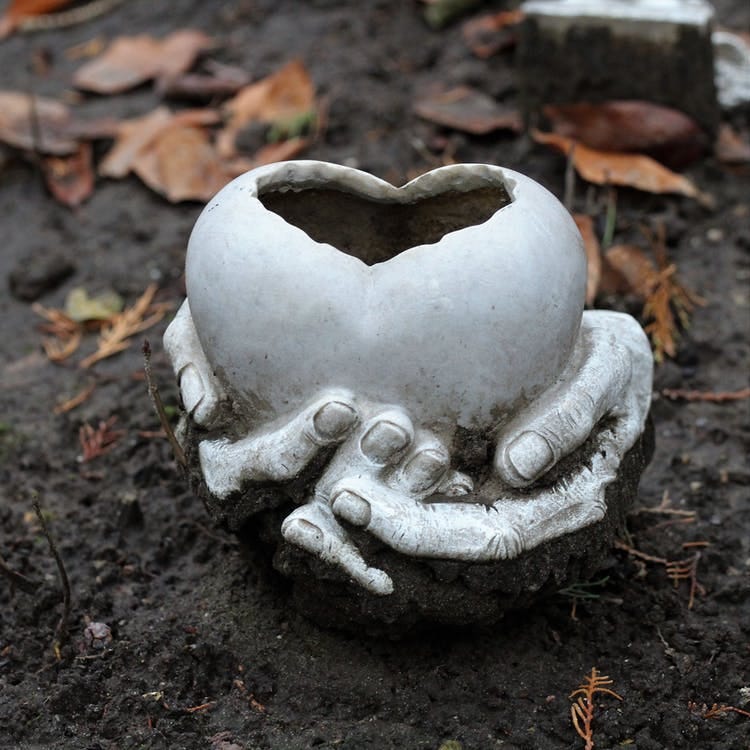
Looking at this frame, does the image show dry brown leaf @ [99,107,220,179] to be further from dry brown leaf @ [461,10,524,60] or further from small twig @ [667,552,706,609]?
small twig @ [667,552,706,609]

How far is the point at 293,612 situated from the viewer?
262 cm

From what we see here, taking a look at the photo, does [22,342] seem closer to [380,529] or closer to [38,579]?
[38,579]

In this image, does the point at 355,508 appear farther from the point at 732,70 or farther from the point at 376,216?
the point at 732,70

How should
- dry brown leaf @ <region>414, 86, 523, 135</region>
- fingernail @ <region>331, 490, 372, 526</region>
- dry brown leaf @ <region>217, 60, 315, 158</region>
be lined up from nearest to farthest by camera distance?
fingernail @ <region>331, 490, 372, 526</region>, dry brown leaf @ <region>414, 86, 523, 135</region>, dry brown leaf @ <region>217, 60, 315, 158</region>

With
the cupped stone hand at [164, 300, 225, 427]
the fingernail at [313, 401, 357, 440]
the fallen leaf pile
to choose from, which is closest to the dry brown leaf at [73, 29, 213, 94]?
the fallen leaf pile

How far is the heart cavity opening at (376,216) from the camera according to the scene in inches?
102

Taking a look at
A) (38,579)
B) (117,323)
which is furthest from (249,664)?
(117,323)

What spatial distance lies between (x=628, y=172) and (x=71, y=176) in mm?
2022

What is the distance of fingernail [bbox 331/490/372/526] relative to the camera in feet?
7.12

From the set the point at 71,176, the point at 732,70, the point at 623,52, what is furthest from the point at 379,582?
the point at 732,70

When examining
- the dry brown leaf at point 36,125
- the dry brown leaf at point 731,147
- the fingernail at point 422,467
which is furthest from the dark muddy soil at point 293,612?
the dry brown leaf at point 36,125

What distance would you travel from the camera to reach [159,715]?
7.98 feet

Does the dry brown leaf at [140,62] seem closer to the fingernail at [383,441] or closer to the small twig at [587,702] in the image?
the fingernail at [383,441]

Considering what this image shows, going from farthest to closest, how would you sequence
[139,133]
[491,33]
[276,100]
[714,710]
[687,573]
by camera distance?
1. [491,33]
2. [276,100]
3. [139,133]
4. [687,573]
5. [714,710]
